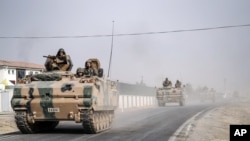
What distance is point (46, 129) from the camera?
1941 centimetres

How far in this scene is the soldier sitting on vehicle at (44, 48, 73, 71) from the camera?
63.6ft

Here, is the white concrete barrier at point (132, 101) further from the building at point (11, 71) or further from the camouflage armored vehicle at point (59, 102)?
the camouflage armored vehicle at point (59, 102)

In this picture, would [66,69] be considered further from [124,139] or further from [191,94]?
[191,94]

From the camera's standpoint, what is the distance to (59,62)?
1948 cm

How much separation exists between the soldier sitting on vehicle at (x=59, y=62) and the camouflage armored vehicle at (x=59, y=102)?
1598 mm

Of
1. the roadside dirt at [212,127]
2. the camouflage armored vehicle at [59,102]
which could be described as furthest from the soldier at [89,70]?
the roadside dirt at [212,127]

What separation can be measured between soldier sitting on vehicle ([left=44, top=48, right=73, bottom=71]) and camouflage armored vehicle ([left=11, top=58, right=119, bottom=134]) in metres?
1.60

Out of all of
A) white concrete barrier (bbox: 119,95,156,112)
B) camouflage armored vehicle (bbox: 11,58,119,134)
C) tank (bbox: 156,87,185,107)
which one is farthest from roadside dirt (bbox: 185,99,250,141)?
white concrete barrier (bbox: 119,95,156,112)

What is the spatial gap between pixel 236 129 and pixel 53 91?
996 cm

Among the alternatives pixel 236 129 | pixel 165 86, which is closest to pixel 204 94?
pixel 165 86

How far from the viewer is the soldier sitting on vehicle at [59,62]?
19.4m

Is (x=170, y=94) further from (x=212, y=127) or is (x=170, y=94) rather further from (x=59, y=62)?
(x=59, y=62)

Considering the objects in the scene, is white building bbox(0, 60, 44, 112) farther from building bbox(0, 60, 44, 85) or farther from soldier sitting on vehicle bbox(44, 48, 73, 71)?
soldier sitting on vehicle bbox(44, 48, 73, 71)

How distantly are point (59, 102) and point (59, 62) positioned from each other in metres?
3.30
